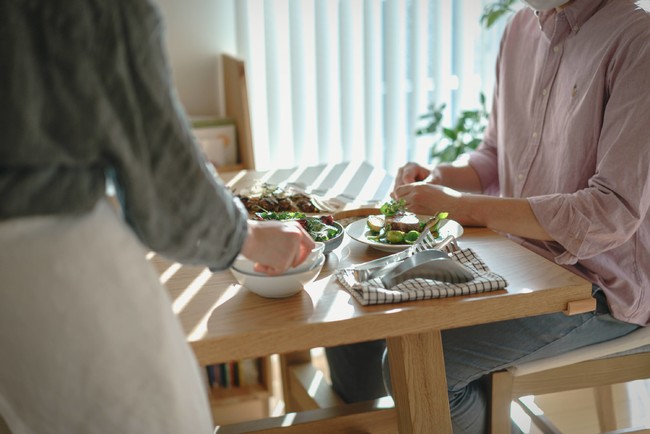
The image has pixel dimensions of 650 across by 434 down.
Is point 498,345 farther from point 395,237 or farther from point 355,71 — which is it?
point 355,71

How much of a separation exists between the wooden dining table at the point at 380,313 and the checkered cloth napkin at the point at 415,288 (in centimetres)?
1

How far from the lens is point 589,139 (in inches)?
58.4

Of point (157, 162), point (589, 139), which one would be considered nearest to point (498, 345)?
point (589, 139)

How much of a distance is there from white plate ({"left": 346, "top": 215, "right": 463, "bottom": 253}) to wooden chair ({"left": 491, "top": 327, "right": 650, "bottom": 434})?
310 mm

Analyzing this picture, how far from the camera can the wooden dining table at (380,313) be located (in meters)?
1.05

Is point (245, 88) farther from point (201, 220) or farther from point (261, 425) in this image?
point (201, 220)

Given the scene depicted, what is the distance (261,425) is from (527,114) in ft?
3.06

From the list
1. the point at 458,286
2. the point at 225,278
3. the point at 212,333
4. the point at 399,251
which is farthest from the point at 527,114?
the point at 212,333

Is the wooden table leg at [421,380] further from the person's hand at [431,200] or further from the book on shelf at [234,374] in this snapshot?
the book on shelf at [234,374]

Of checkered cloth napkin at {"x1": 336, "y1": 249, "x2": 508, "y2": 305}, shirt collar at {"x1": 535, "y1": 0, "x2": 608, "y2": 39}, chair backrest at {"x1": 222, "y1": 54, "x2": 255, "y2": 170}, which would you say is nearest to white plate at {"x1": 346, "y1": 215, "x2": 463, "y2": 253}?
checkered cloth napkin at {"x1": 336, "y1": 249, "x2": 508, "y2": 305}

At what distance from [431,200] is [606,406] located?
857 millimetres

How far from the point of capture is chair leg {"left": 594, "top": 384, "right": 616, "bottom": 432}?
1939 millimetres

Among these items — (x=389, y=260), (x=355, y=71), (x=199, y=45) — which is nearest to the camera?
(x=389, y=260)

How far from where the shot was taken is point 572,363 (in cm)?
150
